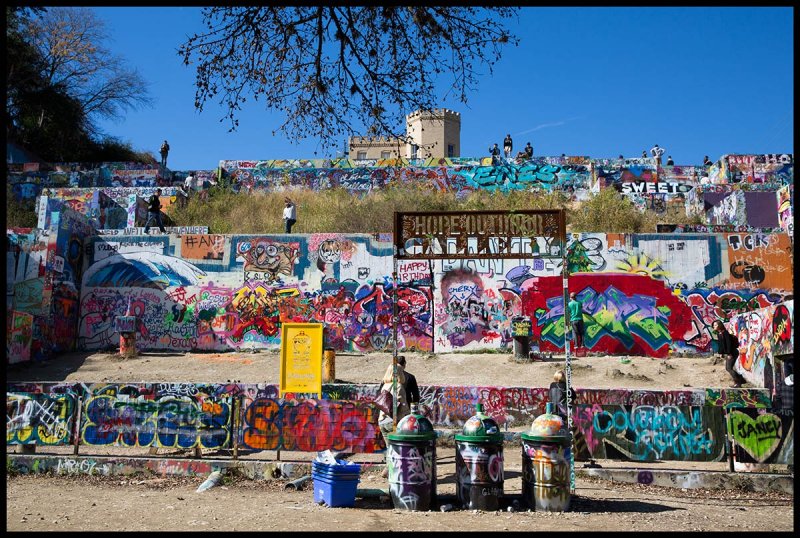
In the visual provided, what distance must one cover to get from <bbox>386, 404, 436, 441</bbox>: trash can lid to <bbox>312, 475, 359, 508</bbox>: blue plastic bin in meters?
0.74

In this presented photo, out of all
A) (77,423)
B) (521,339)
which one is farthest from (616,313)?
(77,423)

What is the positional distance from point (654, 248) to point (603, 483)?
14.0 metres

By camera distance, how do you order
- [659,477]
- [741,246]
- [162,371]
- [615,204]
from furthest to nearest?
[615,204] < [741,246] < [162,371] < [659,477]

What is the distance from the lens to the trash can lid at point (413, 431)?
7.95 meters

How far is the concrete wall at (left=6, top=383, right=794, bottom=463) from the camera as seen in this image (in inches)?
391

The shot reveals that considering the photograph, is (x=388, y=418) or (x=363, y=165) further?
(x=363, y=165)

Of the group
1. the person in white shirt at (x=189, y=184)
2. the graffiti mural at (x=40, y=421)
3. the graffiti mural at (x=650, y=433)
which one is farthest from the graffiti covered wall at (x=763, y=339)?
the person in white shirt at (x=189, y=184)

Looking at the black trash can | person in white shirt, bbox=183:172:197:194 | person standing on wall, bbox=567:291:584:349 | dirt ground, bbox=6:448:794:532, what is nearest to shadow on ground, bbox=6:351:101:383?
dirt ground, bbox=6:448:794:532

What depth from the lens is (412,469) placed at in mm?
7914

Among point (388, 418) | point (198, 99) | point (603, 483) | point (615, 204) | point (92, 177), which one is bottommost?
point (603, 483)

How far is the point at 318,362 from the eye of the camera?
1305cm

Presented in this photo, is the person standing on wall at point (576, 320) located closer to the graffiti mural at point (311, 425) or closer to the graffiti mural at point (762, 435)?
the graffiti mural at point (762, 435)

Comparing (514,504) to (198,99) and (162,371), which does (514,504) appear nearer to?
(198,99)

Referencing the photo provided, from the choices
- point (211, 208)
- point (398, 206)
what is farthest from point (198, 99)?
point (211, 208)
